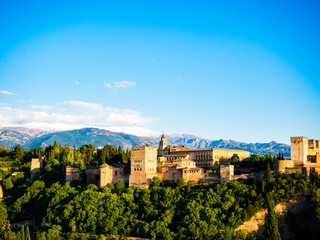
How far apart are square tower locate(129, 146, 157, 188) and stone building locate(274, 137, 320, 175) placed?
55.7ft

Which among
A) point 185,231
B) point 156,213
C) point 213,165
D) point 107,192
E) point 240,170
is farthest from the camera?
point 213,165

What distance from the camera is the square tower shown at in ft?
193

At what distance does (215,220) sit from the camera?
49.0 meters

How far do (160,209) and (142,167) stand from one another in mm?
8102

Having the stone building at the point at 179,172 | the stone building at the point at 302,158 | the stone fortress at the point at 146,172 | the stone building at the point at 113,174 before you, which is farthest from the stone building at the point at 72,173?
the stone building at the point at 302,158

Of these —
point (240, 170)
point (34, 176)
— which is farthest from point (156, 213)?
point (34, 176)

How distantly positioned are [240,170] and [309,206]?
1148cm

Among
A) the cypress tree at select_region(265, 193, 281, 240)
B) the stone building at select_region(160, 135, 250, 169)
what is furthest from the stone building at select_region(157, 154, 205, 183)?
the cypress tree at select_region(265, 193, 281, 240)

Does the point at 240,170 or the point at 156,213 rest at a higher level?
the point at 240,170

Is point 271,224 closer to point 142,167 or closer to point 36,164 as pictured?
point 142,167

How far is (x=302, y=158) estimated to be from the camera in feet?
185

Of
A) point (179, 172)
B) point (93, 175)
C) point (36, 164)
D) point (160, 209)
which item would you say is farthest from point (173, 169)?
point (36, 164)

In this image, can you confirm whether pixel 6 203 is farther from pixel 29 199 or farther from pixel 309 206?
pixel 309 206

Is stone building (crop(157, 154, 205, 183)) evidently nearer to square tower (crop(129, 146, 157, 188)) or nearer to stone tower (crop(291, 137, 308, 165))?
square tower (crop(129, 146, 157, 188))
